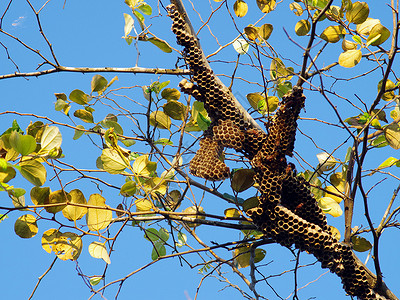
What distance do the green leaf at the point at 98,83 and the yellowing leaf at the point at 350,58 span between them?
104cm

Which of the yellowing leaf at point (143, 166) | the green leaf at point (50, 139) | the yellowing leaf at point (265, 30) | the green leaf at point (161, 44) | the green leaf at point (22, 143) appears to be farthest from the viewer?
the yellowing leaf at point (265, 30)

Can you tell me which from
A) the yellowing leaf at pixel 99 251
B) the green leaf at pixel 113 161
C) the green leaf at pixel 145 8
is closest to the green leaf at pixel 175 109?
the green leaf at pixel 113 161

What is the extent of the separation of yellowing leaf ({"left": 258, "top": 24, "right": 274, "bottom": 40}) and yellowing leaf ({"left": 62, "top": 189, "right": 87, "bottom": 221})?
44.1 inches

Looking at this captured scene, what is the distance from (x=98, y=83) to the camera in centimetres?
205

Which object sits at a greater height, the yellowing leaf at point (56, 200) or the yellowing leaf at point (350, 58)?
the yellowing leaf at point (350, 58)

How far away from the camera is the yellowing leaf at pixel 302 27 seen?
83.7 inches

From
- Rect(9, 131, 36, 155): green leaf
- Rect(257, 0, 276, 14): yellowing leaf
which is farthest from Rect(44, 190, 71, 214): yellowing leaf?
Rect(257, 0, 276, 14): yellowing leaf

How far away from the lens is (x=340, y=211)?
1987 millimetres

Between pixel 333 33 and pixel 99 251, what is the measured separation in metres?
1.35

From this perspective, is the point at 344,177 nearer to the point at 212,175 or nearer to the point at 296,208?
the point at 296,208

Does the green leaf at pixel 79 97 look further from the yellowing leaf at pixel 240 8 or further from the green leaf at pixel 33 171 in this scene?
the yellowing leaf at pixel 240 8

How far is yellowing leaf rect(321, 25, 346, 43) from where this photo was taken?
75.8 inches

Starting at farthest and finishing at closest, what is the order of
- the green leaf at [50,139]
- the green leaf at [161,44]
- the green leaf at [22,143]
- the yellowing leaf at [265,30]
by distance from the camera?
1. the yellowing leaf at [265,30]
2. the green leaf at [161,44]
3. the green leaf at [50,139]
4. the green leaf at [22,143]

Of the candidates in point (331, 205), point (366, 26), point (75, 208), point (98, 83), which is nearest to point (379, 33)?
point (366, 26)
